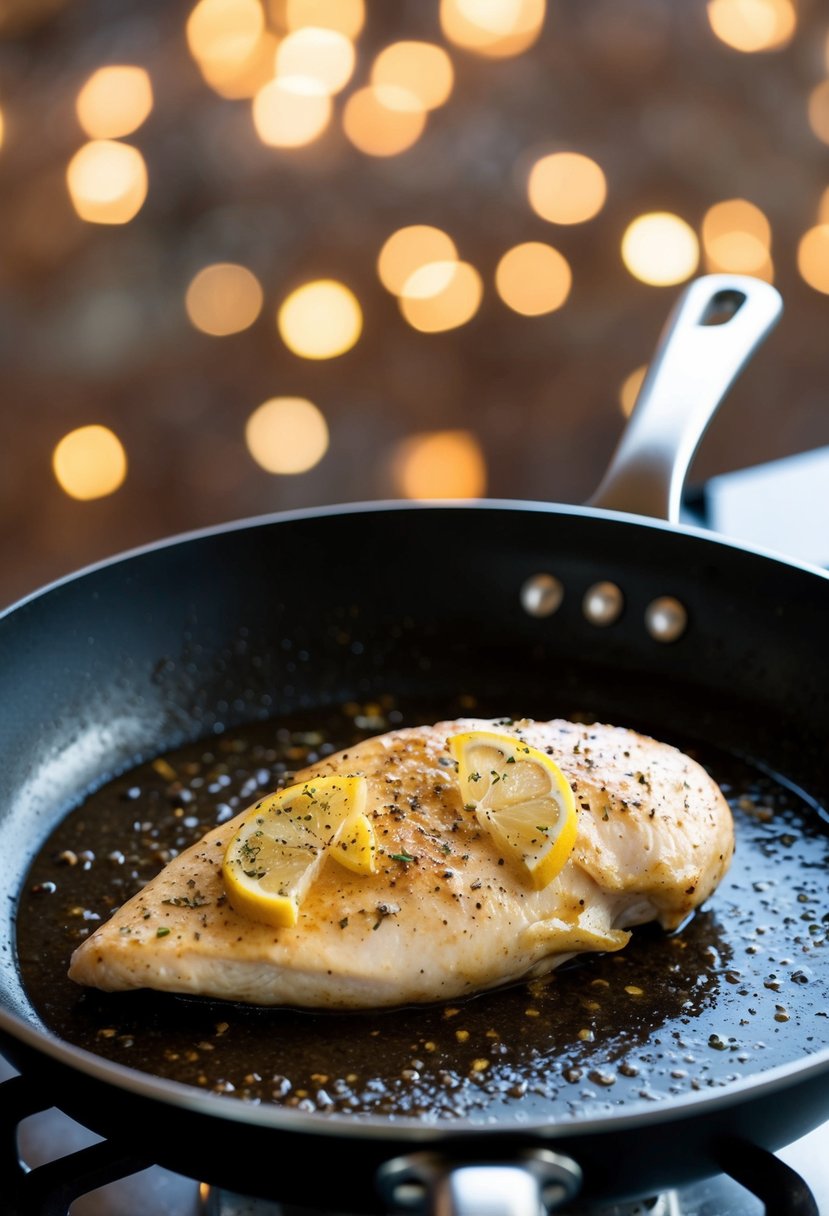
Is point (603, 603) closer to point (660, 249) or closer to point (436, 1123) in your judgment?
point (436, 1123)

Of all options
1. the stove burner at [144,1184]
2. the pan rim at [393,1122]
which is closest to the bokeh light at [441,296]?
the stove burner at [144,1184]

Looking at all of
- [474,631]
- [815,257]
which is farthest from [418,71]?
[474,631]

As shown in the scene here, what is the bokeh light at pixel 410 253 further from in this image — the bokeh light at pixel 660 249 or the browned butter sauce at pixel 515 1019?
the browned butter sauce at pixel 515 1019

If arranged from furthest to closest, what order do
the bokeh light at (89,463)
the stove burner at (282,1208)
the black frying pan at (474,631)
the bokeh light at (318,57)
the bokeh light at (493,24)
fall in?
1. the bokeh light at (89,463)
2. the bokeh light at (493,24)
3. the bokeh light at (318,57)
4. the black frying pan at (474,631)
5. the stove burner at (282,1208)

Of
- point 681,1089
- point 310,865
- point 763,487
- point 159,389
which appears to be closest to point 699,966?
point 681,1089

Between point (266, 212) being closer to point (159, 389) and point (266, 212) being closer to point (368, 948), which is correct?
point (159, 389)
